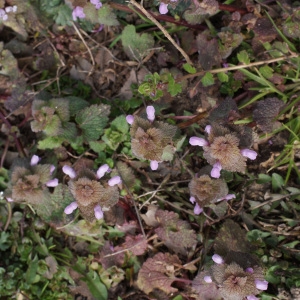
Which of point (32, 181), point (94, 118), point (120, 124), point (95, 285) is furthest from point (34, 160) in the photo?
point (95, 285)

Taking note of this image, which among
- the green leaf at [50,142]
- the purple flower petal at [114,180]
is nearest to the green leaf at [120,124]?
the green leaf at [50,142]

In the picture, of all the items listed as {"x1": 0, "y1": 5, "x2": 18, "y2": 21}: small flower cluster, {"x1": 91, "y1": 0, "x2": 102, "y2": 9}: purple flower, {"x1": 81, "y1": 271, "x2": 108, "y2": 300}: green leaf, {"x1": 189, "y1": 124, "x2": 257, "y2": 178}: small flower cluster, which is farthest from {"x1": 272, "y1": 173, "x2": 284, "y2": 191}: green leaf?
{"x1": 0, "y1": 5, "x2": 18, "y2": 21}: small flower cluster

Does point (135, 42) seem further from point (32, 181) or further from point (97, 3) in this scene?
point (32, 181)

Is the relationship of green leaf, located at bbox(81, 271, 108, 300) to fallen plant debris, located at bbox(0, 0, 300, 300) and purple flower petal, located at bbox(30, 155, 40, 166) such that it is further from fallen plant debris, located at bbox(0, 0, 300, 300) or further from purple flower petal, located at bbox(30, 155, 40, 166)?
purple flower petal, located at bbox(30, 155, 40, 166)

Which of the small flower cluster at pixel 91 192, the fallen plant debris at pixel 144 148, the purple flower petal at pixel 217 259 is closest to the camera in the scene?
the purple flower petal at pixel 217 259

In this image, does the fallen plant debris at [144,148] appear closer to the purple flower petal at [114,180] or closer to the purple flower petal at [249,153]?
the purple flower petal at [114,180]
